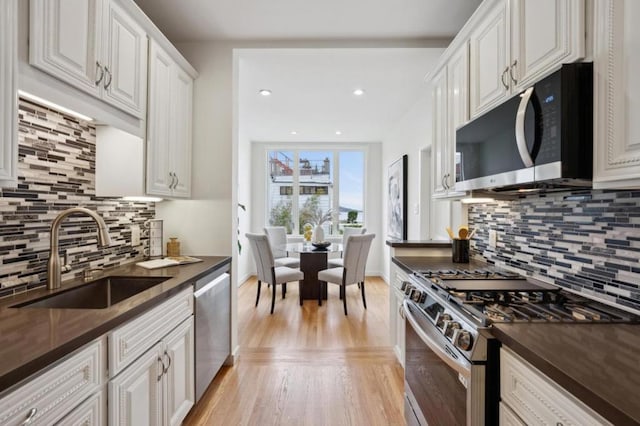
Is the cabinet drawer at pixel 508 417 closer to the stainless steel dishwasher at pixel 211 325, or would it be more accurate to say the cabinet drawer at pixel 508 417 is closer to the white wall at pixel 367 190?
the stainless steel dishwasher at pixel 211 325

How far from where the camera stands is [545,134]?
1.20 metres

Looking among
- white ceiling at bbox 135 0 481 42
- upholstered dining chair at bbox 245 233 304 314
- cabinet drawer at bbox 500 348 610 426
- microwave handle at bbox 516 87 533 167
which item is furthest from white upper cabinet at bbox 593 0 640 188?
upholstered dining chair at bbox 245 233 304 314

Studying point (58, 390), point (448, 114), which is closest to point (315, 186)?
point (448, 114)

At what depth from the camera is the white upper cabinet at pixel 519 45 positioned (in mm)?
1167

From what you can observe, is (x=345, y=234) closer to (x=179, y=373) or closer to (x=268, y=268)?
(x=268, y=268)

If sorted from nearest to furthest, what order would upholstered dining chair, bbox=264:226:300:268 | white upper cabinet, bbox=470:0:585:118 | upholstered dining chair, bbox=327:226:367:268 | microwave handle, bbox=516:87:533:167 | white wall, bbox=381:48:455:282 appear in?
white upper cabinet, bbox=470:0:585:118 < microwave handle, bbox=516:87:533:167 < white wall, bbox=381:48:455:282 < upholstered dining chair, bbox=327:226:367:268 < upholstered dining chair, bbox=264:226:300:268

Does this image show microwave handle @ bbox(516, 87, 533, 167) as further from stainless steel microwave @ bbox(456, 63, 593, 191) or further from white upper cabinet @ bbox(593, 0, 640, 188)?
white upper cabinet @ bbox(593, 0, 640, 188)

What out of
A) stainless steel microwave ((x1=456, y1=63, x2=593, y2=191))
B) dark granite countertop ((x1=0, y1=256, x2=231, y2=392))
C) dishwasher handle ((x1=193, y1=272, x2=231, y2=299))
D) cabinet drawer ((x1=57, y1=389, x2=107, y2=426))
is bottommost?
cabinet drawer ((x1=57, y1=389, x2=107, y2=426))

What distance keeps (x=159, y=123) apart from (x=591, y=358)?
2362 mm

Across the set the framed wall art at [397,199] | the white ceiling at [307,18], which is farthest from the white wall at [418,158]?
the white ceiling at [307,18]

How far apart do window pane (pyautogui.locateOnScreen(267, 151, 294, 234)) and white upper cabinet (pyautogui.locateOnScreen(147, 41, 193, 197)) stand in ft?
12.3

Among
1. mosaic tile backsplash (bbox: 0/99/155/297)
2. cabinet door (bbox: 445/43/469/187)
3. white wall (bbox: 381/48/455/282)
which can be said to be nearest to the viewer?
Result: mosaic tile backsplash (bbox: 0/99/155/297)

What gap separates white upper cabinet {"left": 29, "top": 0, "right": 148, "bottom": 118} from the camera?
122 cm

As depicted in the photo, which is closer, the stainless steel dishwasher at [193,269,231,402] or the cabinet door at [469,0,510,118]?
the cabinet door at [469,0,510,118]
